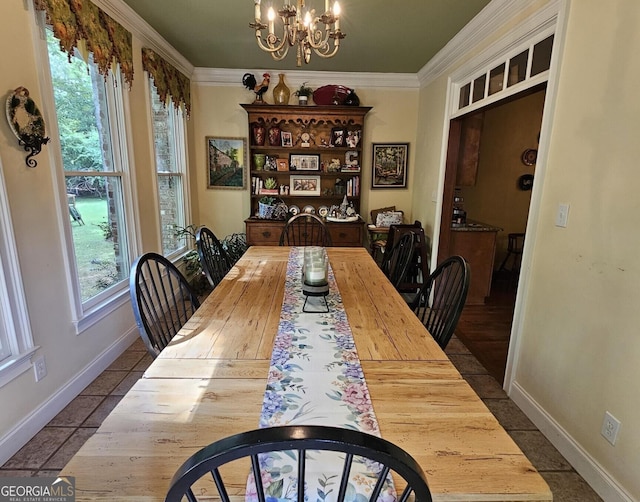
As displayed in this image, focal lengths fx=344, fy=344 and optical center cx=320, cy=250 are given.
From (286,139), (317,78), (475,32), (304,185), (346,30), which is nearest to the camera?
(475,32)

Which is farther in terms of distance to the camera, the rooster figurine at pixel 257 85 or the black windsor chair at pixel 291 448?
the rooster figurine at pixel 257 85

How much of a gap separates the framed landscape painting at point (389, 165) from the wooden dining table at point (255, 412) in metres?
3.07

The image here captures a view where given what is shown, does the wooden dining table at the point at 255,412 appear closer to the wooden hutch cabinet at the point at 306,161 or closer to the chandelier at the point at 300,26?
the chandelier at the point at 300,26

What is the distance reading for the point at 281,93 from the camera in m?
3.92

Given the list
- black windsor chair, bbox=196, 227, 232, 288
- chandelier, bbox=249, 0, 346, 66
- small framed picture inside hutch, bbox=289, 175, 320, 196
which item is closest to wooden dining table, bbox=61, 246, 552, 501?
black windsor chair, bbox=196, 227, 232, 288

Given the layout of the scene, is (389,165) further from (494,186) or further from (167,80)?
(167,80)

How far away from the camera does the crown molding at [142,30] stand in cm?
236

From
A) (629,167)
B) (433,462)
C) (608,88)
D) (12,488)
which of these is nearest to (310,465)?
(433,462)

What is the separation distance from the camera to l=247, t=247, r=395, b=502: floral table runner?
28.2 inches

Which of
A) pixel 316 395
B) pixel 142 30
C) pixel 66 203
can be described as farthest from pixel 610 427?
pixel 142 30

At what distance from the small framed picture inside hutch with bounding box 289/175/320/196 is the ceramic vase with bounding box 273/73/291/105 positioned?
86cm

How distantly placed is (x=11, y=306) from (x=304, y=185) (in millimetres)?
3106

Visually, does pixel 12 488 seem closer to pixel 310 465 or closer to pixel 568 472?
pixel 310 465

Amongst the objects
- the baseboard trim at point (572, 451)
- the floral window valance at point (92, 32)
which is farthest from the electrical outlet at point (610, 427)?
the floral window valance at point (92, 32)
